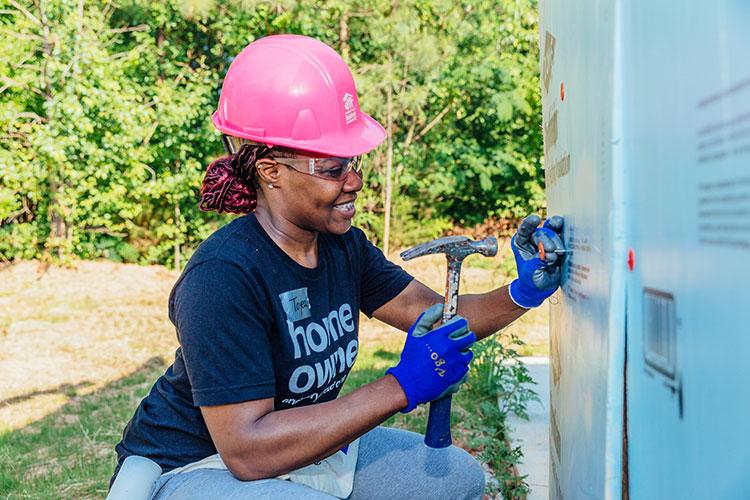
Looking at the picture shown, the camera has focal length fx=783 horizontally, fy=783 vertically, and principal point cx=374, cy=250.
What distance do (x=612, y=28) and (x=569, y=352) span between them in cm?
86

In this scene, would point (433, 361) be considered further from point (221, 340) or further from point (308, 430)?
point (221, 340)

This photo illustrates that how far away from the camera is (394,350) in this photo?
22.4ft

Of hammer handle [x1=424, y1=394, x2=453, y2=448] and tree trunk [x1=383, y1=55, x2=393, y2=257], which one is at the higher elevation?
tree trunk [x1=383, y1=55, x2=393, y2=257]

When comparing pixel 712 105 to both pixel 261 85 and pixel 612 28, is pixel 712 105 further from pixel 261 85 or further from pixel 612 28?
pixel 261 85

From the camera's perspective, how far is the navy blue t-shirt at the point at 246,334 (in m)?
1.89

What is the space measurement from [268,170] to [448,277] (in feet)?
1.88

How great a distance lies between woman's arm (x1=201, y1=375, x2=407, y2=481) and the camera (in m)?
1.88

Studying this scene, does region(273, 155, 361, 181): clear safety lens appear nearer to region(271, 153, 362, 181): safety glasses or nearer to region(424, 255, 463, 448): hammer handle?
region(271, 153, 362, 181): safety glasses

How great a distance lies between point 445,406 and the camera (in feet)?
6.94

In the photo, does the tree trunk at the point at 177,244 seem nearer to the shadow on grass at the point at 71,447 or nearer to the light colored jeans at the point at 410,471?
the shadow on grass at the point at 71,447

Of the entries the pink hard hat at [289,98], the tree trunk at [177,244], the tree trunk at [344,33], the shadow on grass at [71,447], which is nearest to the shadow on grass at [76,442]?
the shadow on grass at [71,447]

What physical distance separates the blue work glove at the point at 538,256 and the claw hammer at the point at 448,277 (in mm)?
88

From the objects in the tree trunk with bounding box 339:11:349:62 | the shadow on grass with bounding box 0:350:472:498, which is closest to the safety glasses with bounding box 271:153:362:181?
the shadow on grass with bounding box 0:350:472:498

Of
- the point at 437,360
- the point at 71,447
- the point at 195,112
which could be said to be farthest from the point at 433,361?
the point at 195,112
